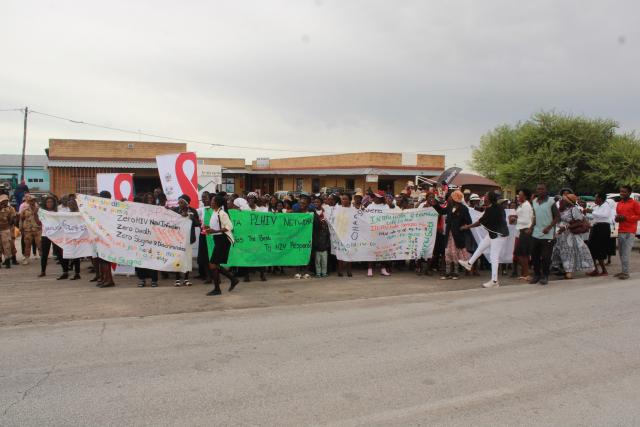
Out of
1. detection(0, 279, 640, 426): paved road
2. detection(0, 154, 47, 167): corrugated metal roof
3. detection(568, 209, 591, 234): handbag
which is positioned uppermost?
detection(0, 154, 47, 167): corrugated metal roof

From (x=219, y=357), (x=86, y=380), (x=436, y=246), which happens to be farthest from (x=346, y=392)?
(x=436, y=246)

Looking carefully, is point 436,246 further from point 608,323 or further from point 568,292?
point 608,323

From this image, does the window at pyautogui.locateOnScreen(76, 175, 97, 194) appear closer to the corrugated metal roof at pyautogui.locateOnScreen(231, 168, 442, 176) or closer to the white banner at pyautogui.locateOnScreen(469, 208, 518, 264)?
the corrugated metal roof at pyautogui.locateOnScreen(231, 168, 442, 176)

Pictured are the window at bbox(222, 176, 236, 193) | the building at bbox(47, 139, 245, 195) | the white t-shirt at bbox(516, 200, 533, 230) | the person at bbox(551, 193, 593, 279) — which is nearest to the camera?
the white t-shirt at bbox(516, 200, 533, 230)

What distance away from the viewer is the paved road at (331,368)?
3.76m

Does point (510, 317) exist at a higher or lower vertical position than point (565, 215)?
lower

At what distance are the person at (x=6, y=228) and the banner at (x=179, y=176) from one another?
4.11 metres

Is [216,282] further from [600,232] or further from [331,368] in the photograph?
[600,232]

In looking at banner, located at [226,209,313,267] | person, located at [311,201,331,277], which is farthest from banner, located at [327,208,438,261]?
banner, located at [226,209,313,267]

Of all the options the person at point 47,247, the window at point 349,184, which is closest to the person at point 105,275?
the person at point 47,247

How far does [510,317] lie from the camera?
6.77m

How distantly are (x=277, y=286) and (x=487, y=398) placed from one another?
5531 mm

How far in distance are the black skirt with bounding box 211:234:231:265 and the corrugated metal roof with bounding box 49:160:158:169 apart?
83.1 feet

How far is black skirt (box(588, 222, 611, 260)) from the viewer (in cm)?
1095
